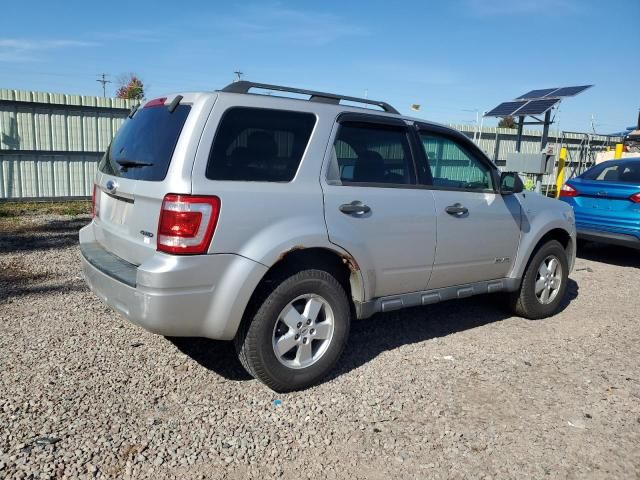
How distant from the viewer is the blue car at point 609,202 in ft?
24.2

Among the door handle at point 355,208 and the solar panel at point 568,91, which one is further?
the solar panel at point 568,91

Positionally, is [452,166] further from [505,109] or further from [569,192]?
[505,109]

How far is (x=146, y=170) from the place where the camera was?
3.27 meters

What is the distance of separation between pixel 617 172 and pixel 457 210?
5.23 metres

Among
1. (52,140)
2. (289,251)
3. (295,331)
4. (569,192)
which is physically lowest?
(295,331)

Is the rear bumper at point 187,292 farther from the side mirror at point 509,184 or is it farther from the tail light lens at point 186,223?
→ the side mirror at point 509,184

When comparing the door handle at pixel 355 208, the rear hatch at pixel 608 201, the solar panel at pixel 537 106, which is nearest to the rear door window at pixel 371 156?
the door handle at pixel 355 208

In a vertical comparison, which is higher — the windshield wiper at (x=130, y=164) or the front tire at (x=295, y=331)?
the windshield wiper at (x=130, y=164)

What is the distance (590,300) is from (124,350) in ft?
16.4

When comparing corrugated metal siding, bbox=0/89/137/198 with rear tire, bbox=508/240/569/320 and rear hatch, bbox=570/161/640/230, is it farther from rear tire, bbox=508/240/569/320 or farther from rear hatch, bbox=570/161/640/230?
rear tire, bbox=508/240/569/320

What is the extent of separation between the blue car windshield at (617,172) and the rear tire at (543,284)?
125 inches

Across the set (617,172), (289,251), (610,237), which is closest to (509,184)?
(289,251)

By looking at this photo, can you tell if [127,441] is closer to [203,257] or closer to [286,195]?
[203,257]

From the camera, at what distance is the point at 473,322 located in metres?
5.17
